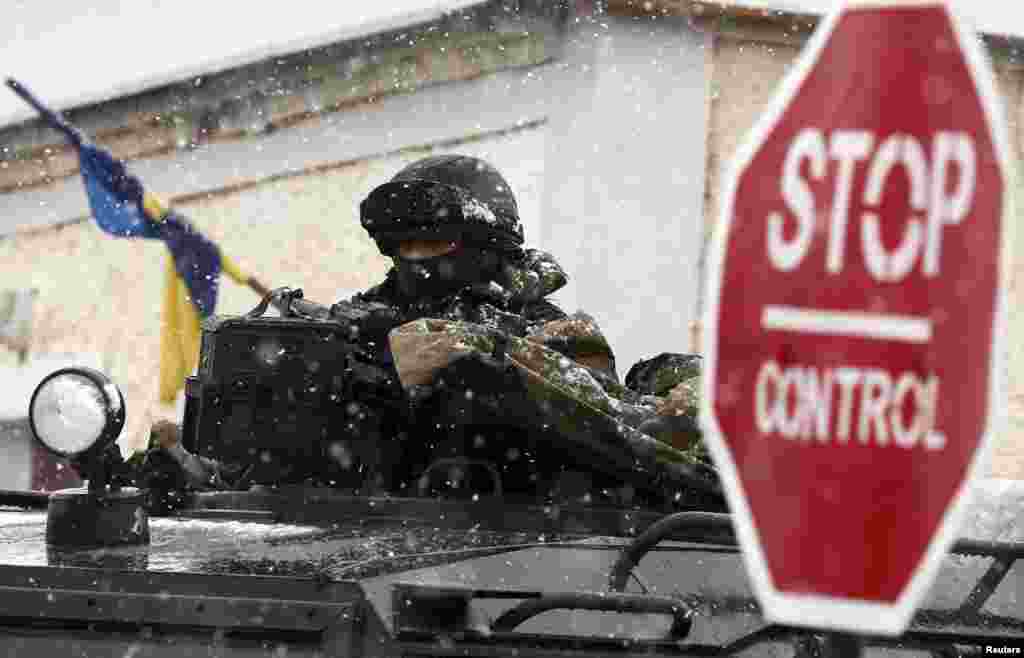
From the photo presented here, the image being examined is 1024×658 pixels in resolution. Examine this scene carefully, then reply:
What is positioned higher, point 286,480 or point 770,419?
point 770,419

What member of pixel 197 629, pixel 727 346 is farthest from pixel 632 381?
pixel 727 346

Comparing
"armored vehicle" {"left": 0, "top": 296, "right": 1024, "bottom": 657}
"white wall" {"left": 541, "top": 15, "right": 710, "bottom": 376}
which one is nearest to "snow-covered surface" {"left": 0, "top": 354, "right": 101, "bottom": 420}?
"white wall" {"left": 541, "top": 15, "right": 710, "bottom": 376}

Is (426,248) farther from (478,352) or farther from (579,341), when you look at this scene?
(478,352)

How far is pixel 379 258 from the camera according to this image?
1185 centimetres

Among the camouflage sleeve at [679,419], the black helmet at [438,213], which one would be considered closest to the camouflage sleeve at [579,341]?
the camouflage sleeve at [679,419]

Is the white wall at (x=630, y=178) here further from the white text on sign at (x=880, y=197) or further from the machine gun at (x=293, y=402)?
the white text on sign at (x=880, y=197)

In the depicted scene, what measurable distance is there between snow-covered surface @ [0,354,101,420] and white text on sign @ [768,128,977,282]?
1387 centimetres

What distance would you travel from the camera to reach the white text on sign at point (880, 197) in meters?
1.35

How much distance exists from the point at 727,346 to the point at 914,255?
172mm

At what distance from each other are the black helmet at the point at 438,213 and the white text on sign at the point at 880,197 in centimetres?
262

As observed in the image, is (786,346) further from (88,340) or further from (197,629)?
(88,340)

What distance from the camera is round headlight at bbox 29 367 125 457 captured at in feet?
10.4

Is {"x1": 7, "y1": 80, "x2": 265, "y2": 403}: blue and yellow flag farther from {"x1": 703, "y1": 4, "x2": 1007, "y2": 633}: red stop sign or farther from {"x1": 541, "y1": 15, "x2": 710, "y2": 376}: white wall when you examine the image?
{"x1": 703, "y1": 4, "x2": 1007, "y2": 633}: red stop sign

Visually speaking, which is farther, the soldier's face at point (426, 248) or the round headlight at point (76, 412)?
the soldier's face at point (426, 248)
